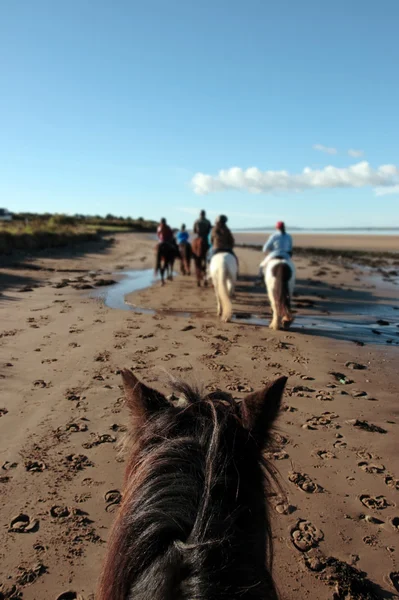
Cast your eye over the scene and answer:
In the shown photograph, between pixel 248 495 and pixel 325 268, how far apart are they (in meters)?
18.0

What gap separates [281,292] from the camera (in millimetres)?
8391

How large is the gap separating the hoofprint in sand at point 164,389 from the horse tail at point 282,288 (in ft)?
1.46

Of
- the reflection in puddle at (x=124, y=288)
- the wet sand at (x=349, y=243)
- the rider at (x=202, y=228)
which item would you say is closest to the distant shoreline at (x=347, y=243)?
the wet sand at (x=349, y=243)

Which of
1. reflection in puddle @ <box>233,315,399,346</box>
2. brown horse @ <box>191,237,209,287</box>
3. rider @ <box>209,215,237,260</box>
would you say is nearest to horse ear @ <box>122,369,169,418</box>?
reflection in puddle @ <box>233,315,399,346</box>

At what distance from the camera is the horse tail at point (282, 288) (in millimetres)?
8320

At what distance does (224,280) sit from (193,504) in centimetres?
813

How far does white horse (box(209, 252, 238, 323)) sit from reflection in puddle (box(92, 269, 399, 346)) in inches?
11.2

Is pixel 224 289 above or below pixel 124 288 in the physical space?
above

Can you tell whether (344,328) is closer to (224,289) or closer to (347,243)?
(224,289)

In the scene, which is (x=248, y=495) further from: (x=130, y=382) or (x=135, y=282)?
(x=135, y=282)

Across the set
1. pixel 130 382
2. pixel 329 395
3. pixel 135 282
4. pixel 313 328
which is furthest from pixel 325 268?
pixel 130 382

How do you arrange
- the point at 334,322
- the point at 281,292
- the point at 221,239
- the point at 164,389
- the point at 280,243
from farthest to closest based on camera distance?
the point at 221,239, the point at 280,243, the point at 334,322, the point at 281,292, the point at 164,389

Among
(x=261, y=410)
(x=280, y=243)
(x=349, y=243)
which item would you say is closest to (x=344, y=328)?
(x=280, y=243)

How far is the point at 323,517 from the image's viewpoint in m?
2.97
